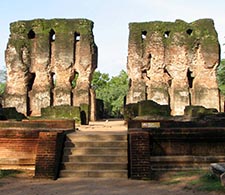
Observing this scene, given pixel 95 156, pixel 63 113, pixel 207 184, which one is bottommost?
pixel 207 184

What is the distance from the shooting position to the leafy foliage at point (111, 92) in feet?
141

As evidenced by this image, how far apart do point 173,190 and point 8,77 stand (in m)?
23.8

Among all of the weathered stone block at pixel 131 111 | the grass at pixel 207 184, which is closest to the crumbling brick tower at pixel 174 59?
the weathered stone block at pixel 131 111

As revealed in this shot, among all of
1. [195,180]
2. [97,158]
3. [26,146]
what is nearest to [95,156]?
[97,158]

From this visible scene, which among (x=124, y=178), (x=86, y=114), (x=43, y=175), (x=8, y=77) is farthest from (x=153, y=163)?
(x=8, y=77)

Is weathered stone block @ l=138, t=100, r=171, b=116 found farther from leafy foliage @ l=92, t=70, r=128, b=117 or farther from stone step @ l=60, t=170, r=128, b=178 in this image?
leafy foliage @ l=92, t=70, r=128, b=117

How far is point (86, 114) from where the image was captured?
65.5 feet

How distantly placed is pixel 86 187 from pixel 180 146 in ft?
8.00

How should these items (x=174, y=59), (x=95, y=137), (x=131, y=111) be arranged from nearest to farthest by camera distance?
(x=95, y=137) → (x=131, y=111) → (x=174, y=59)

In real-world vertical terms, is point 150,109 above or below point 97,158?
above

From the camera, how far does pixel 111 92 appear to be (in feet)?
151

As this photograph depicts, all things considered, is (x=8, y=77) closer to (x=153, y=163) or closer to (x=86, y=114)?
(x=86, y=114)

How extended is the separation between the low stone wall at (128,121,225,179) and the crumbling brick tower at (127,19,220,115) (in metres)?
19.1

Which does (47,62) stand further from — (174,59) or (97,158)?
(97,158)
